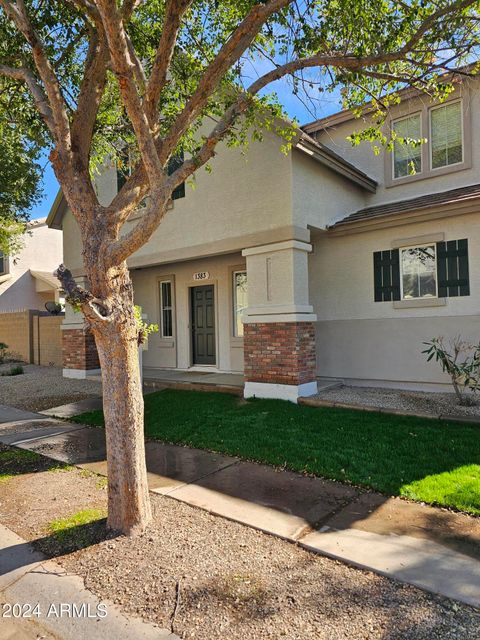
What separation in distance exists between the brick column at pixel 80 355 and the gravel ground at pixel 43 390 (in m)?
0.30

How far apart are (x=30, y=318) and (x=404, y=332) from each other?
1299 cm

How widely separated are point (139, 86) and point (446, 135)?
7.45 meters

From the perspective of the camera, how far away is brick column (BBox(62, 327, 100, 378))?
1238 cm

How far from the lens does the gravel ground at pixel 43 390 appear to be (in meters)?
9.93

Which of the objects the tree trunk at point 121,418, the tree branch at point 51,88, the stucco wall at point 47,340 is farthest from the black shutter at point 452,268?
the stucco wall at point 47,340

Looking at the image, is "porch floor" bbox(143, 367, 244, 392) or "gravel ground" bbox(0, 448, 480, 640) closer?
"gravel ground" bbox(0, 448, 480, 640)

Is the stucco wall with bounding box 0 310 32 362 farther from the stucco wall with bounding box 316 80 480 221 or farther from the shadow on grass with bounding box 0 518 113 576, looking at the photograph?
the shadow on grass with bounding box 0 518 113 576

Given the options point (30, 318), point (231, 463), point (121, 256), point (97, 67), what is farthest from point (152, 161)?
point (30, 318)

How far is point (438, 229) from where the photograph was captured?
859 centimetres

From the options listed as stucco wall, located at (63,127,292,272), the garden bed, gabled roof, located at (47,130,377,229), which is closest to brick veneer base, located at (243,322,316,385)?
the garden bed

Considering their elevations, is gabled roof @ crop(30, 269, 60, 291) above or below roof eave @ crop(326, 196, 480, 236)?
above

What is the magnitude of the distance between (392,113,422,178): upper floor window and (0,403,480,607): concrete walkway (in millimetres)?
8085

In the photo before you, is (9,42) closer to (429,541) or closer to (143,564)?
(143,564)

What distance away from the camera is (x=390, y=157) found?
10.5 meters
